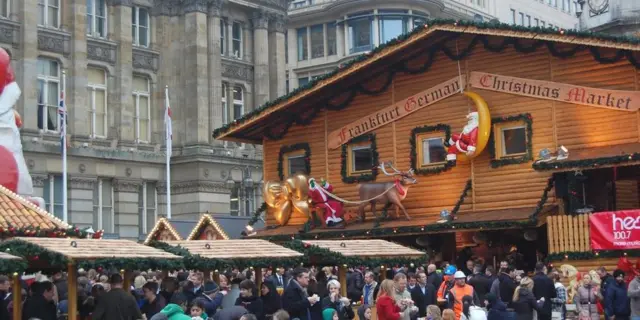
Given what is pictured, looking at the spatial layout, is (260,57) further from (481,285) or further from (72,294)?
(72,294)

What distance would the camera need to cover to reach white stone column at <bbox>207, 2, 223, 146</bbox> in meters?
55.5

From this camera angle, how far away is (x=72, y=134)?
163 ft

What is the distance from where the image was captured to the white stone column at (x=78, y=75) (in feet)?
163

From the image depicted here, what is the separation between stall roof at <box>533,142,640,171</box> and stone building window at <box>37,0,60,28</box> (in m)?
28.9

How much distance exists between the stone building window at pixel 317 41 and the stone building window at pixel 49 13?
25451 millimetres

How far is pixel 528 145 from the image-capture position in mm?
30078

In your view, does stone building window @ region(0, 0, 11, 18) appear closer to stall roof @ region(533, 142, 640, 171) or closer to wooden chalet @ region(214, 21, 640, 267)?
wooden chalet @ region(214, 21, 640, 267)

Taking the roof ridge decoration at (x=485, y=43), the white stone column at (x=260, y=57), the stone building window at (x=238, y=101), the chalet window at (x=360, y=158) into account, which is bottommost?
the chalet window at (x=360, y=158)

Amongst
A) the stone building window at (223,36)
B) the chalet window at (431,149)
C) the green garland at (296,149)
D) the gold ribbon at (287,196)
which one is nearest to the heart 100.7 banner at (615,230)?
the chalet window at (431,149)

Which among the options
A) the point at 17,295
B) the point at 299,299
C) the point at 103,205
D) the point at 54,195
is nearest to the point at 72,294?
the point at 17,295

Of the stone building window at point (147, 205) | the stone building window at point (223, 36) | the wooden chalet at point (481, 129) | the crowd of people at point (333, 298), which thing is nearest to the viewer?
the crowd of people at point (333, 298)

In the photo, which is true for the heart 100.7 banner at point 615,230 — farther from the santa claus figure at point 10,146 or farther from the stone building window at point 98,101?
the stone building window at point 98,101

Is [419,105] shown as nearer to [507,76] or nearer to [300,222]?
[507,76]

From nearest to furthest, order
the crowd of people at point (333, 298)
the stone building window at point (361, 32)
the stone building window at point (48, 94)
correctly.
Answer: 1. the crowd of people at point (333, 298)
2. the stone building window at point (48, 94)
3. the stone building window at point (361, 32)
